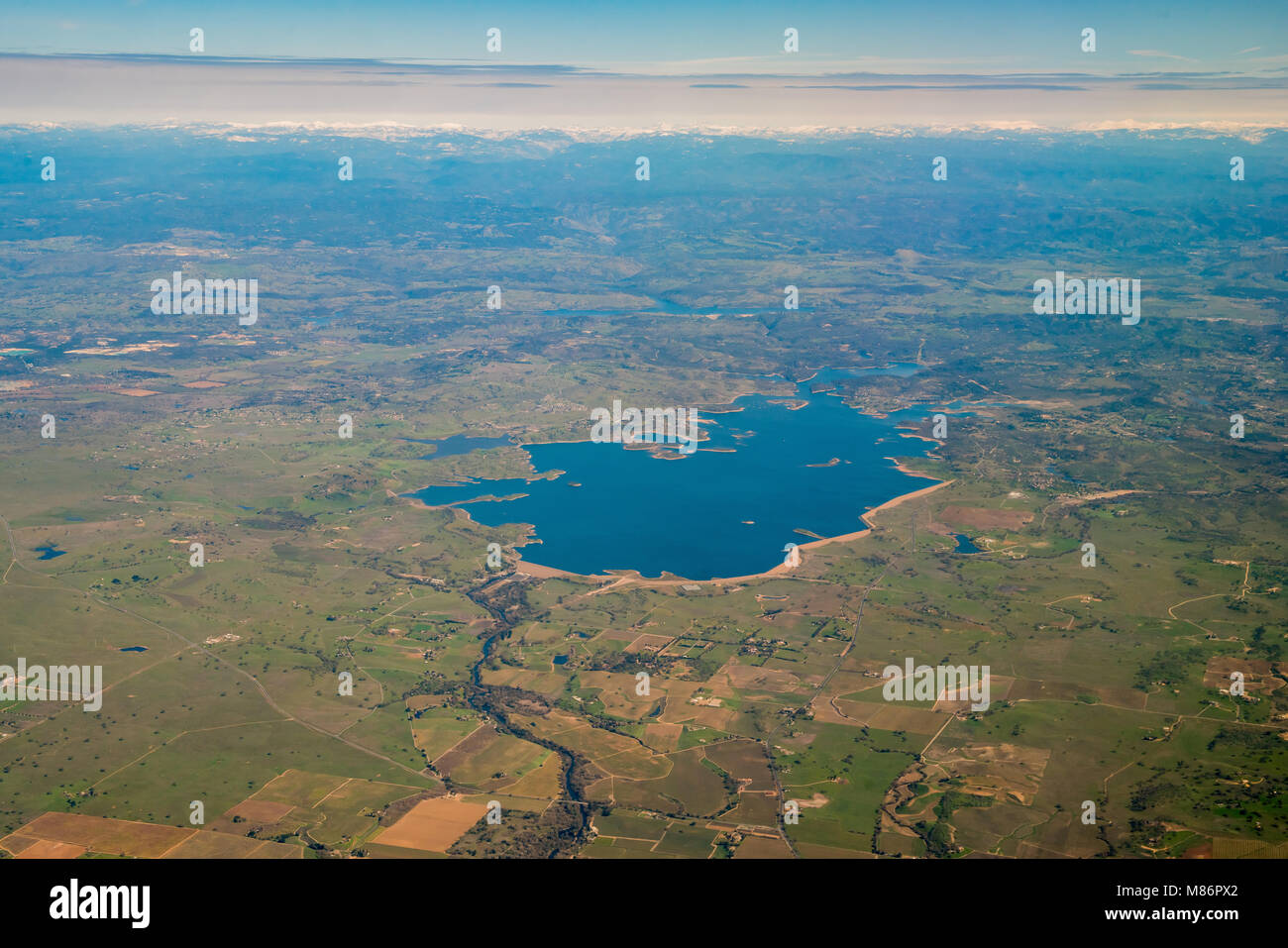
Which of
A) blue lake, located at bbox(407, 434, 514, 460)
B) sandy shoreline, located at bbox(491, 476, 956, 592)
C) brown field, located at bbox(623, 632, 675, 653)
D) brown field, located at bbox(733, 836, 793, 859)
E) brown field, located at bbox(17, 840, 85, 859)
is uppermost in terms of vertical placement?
blue lake, located at bbox(407, 434, 514, 460)

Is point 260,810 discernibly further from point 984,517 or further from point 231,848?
point 984,517

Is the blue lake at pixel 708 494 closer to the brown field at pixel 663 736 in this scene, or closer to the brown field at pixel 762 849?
the brown field at pixel 663 736

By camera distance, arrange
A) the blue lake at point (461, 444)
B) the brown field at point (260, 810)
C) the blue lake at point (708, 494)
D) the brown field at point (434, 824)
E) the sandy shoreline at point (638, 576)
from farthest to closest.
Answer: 1. the blue lake at point (461, 444)
2. the blue lake at point (708, 494)
3. the sandy shoreline at point (638, 576)
4. the brown field at point (260, 810)
5. the brown field at point (434, 824)

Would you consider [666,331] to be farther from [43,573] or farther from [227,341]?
[43,573]

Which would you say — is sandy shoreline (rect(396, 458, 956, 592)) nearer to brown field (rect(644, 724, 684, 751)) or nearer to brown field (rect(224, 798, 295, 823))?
brown field (rect(644, 724, 684, 751))

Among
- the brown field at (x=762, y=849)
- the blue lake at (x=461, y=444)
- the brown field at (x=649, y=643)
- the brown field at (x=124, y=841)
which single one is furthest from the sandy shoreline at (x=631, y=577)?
the brown field at (x=124, y=841)

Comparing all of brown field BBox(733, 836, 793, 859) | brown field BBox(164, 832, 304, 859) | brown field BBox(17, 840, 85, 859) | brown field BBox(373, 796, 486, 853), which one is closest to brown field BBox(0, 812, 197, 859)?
brown field BBox(17, 840, 85, 859)
